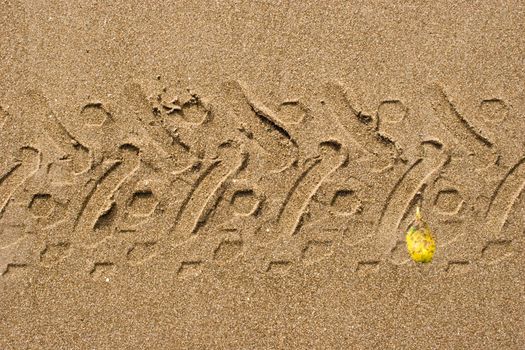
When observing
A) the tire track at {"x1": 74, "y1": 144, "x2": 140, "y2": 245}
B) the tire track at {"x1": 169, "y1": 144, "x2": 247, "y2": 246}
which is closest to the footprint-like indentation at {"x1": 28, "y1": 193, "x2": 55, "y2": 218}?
the tire track at {"x1": 74, "y1": 144, "x2": 140, "y2": 245}

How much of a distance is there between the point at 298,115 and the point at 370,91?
273 mm

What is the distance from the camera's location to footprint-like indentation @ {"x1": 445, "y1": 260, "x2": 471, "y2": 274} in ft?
4.42

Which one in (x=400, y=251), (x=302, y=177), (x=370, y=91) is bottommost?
(x=400, y=251)

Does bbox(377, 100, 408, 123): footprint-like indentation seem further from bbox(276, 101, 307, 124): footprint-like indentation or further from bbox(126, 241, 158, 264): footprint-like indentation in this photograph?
bbox(126, 241, 158, 264): footprint-like indentation

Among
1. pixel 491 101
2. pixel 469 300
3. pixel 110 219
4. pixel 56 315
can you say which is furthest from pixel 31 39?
pixel 469 300

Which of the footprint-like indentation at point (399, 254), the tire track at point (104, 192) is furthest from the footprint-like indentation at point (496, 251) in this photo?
the tire track at point (104, 192)

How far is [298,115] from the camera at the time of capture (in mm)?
1347

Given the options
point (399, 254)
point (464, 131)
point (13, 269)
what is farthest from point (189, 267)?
point (464, 131)

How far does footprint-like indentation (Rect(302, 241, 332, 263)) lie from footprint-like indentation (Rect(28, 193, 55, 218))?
36.7 inches

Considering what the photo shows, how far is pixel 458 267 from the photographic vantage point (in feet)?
4.43

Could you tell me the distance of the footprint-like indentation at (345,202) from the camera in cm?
135

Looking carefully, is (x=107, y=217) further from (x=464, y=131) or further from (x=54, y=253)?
(x=464, y=131)

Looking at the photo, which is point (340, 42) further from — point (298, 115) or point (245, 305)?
point (245, 305)

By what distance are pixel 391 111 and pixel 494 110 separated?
1.22 feet
